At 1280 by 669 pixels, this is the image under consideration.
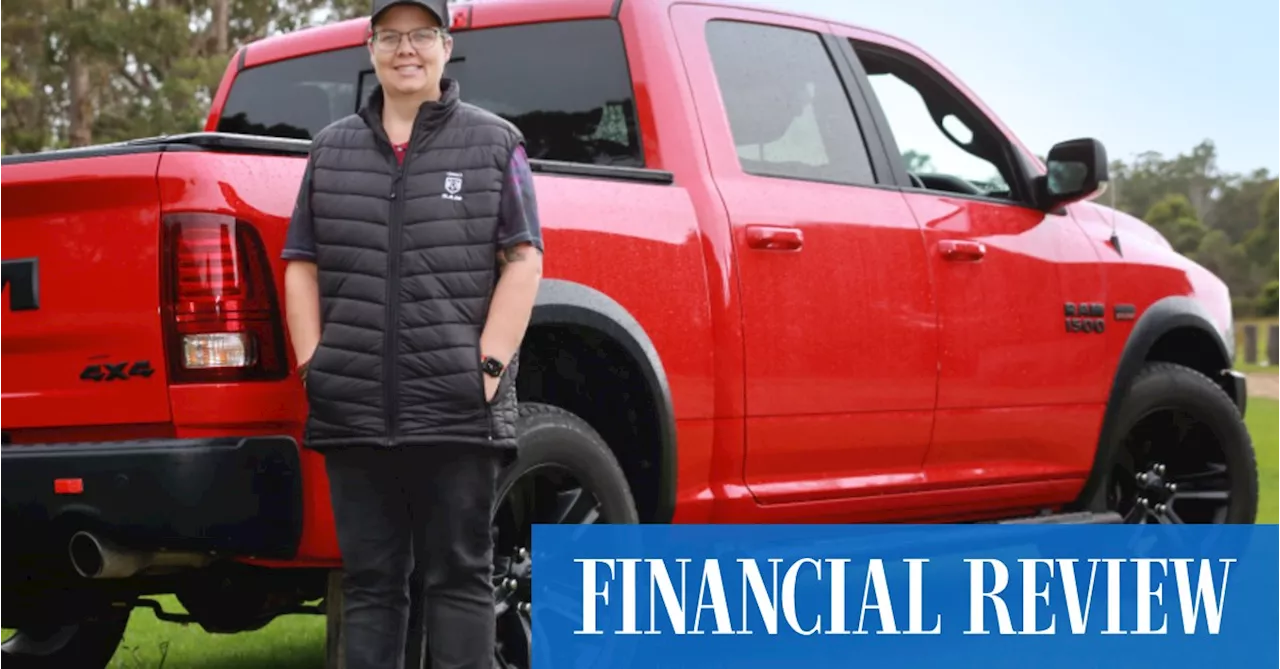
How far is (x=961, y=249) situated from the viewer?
19.1ft

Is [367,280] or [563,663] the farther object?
[563,663]

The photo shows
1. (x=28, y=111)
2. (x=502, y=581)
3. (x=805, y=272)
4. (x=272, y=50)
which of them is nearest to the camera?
(x=502, y=581)

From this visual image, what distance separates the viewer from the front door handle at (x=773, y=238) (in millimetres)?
5109

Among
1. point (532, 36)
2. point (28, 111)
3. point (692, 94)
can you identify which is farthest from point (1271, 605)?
point (28, 111)

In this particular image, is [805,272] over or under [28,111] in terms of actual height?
under

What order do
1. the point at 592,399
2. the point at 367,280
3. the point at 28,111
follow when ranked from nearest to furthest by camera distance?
the point at 367,280
the point at 592,399
the point at 28,111

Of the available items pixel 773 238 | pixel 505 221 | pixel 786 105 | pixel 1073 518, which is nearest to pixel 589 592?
pixel 505 221

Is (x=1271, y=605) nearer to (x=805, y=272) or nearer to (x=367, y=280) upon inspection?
(x=805, y=272)

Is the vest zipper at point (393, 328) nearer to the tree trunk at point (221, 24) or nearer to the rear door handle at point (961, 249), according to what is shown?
the rear door handle at point (961, 249)

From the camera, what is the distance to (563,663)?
423 cm

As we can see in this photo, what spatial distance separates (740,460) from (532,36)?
1.29 m

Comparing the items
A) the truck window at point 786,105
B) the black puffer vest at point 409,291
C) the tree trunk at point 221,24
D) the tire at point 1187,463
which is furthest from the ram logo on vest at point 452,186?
the tree trunk at point 221,24

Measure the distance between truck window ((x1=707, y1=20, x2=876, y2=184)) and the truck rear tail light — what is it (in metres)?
1.75

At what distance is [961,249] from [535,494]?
5.99ft
